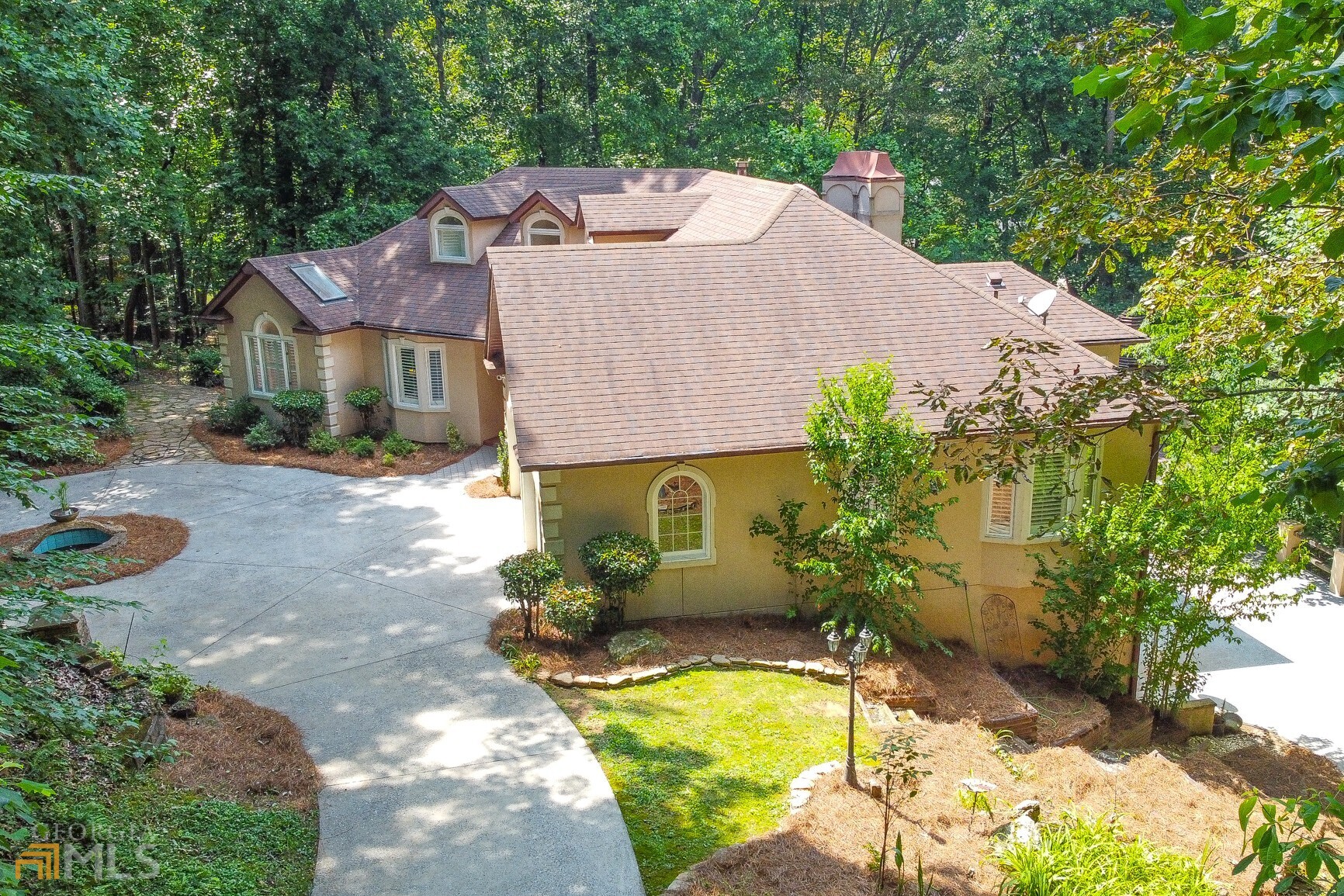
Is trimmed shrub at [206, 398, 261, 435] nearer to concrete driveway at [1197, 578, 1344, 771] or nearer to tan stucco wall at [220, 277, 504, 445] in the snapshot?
tan stucco wall at [220, 277, 504, 445]

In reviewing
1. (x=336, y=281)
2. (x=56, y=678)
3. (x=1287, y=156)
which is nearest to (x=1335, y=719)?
(x=1287, y=156)

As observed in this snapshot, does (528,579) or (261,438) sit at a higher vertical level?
(261,438)

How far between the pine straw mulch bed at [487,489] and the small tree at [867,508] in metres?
6.73

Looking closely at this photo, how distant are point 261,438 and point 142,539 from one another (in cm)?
532

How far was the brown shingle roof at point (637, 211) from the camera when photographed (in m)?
20.1

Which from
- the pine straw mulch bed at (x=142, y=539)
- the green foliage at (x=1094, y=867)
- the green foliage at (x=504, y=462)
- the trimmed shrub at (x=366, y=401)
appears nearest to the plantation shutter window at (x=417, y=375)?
the trimmed shrub at (x=366, y=401)

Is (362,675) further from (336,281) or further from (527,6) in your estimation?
(527,6)

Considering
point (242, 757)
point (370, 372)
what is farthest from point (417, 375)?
point (242, 757)

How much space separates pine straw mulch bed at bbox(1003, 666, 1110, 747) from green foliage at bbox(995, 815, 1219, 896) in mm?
4206

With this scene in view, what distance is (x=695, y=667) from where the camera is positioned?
488 inches

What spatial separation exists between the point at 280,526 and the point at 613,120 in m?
19.2

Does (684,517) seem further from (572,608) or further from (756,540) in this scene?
(572,608)

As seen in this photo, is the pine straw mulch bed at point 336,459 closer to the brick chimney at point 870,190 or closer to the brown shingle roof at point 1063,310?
the brick chimney at point 870,190

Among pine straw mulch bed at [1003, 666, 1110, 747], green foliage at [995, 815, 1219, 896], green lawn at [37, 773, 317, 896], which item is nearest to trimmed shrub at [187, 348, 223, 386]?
green lawn at [37, 773, 317, 896]
